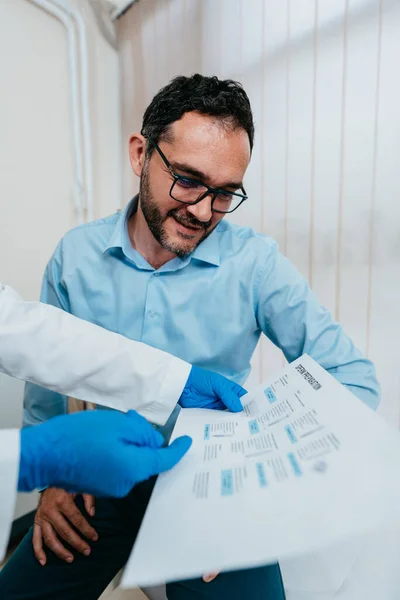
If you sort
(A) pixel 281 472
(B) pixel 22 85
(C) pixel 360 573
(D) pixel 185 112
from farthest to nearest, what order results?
(B) pixel 22 85 < (D) pixel 185 112 < (C) pixel 360 573 < (A) pixel 281 472

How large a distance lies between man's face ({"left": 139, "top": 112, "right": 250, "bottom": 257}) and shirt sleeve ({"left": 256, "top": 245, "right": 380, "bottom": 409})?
213mm

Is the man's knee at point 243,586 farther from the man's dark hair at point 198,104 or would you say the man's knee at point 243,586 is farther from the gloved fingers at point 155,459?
the man's dark hair at point 198,104

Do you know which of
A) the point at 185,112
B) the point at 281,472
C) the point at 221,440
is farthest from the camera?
the point at 185,112

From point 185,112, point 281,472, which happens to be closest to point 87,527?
point 281,472

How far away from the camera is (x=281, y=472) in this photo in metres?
0.48

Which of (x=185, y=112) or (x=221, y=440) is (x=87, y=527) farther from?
(x=185, y=112)

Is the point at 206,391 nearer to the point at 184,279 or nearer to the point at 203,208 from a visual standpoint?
the point at 184,279

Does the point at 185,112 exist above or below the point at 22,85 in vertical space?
below

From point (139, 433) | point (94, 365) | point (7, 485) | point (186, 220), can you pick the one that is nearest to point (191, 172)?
point (186, 220)

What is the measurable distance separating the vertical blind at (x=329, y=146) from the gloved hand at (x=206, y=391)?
594 millimetres

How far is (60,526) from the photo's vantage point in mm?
808

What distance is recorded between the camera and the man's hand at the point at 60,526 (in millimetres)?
801

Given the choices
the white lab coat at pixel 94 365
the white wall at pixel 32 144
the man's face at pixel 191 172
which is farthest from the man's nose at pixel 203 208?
the white wall at pixel 32 144

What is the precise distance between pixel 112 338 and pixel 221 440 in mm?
354
